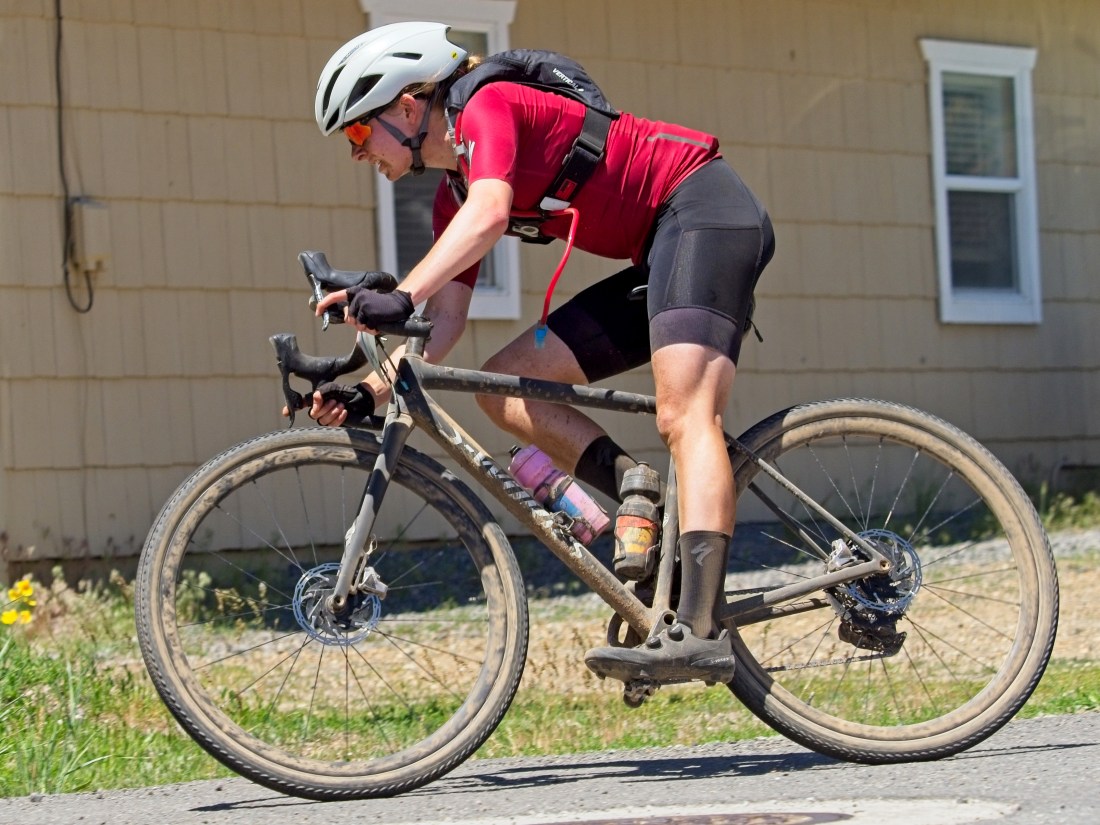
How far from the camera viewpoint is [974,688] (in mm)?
4406

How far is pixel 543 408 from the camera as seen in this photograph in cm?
416

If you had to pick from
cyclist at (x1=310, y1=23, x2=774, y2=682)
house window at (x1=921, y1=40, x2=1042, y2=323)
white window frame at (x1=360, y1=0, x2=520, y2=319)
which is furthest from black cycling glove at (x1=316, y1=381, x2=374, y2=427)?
house window at (x1=921, y1=40, x2=1042, y2=323)

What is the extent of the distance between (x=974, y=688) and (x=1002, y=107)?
7031 mm

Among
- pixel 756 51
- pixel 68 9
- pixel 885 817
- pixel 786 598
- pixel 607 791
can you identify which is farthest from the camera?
pixel 756 51

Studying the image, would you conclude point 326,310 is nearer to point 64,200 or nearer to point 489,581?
point 489,581

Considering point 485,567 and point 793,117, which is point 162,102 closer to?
point 793,117

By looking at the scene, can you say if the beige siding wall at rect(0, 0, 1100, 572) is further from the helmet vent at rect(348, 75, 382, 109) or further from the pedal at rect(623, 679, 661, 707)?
the pedal at rect(623, 679, 661, 707)

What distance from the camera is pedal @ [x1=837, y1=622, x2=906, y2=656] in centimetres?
418

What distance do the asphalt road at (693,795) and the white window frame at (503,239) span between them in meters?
4.63

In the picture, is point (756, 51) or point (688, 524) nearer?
point (688, 524)

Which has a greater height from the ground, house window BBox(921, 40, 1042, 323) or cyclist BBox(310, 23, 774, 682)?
house window BBox(921, 40, 1042, 323)

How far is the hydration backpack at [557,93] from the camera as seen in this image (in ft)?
13.1

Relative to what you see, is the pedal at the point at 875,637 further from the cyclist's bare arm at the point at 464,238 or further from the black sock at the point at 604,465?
the cyclist's bare arm at the point at 464,238

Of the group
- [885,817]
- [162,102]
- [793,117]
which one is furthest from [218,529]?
[885,817]
